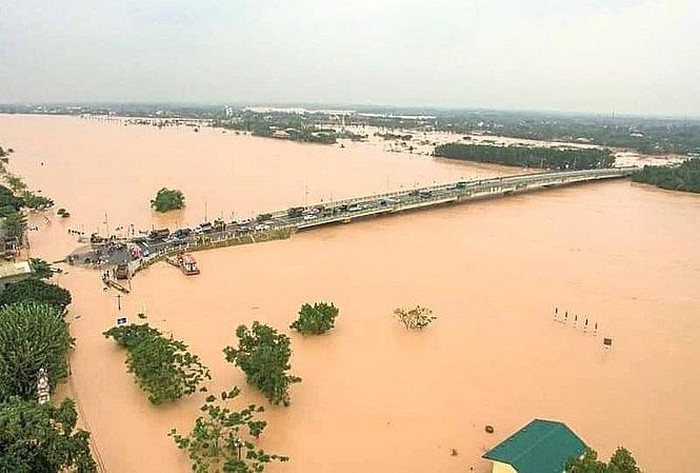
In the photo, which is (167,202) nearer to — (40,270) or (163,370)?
(40,270)

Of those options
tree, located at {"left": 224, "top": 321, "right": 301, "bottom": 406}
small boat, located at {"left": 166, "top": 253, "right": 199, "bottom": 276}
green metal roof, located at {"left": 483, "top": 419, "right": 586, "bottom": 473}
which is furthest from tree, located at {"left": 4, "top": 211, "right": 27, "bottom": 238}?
green metal roof, located at {"left": 483, "top": 419, "right": 586, "bottom": 473}

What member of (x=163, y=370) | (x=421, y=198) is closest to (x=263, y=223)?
(x=421, y=198)

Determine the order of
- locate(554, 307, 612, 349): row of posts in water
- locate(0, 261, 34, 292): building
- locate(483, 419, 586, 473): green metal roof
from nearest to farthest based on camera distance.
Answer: locate(483, 419, 586, 473): green metal roof
locate(0, 261, 34, 292): building
locate(554, 307, 612, 349): row of posts in water

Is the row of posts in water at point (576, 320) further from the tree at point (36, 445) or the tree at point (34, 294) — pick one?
the tree at point (34, 294)

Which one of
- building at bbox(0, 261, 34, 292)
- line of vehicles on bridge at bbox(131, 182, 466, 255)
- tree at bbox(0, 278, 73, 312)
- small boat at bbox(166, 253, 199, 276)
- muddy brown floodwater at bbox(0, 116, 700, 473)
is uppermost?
tree at bbox(0, 278, 73, 312)

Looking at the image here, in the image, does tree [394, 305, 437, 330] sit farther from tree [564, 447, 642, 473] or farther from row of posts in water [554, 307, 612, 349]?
tree [564, 447, 642, 473]

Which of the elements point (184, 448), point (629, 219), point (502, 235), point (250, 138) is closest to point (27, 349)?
point (184, 448)

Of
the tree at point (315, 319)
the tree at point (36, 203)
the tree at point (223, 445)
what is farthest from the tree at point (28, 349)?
the tree at point (36, 203)

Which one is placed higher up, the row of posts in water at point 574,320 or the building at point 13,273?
the building at point 13,273
